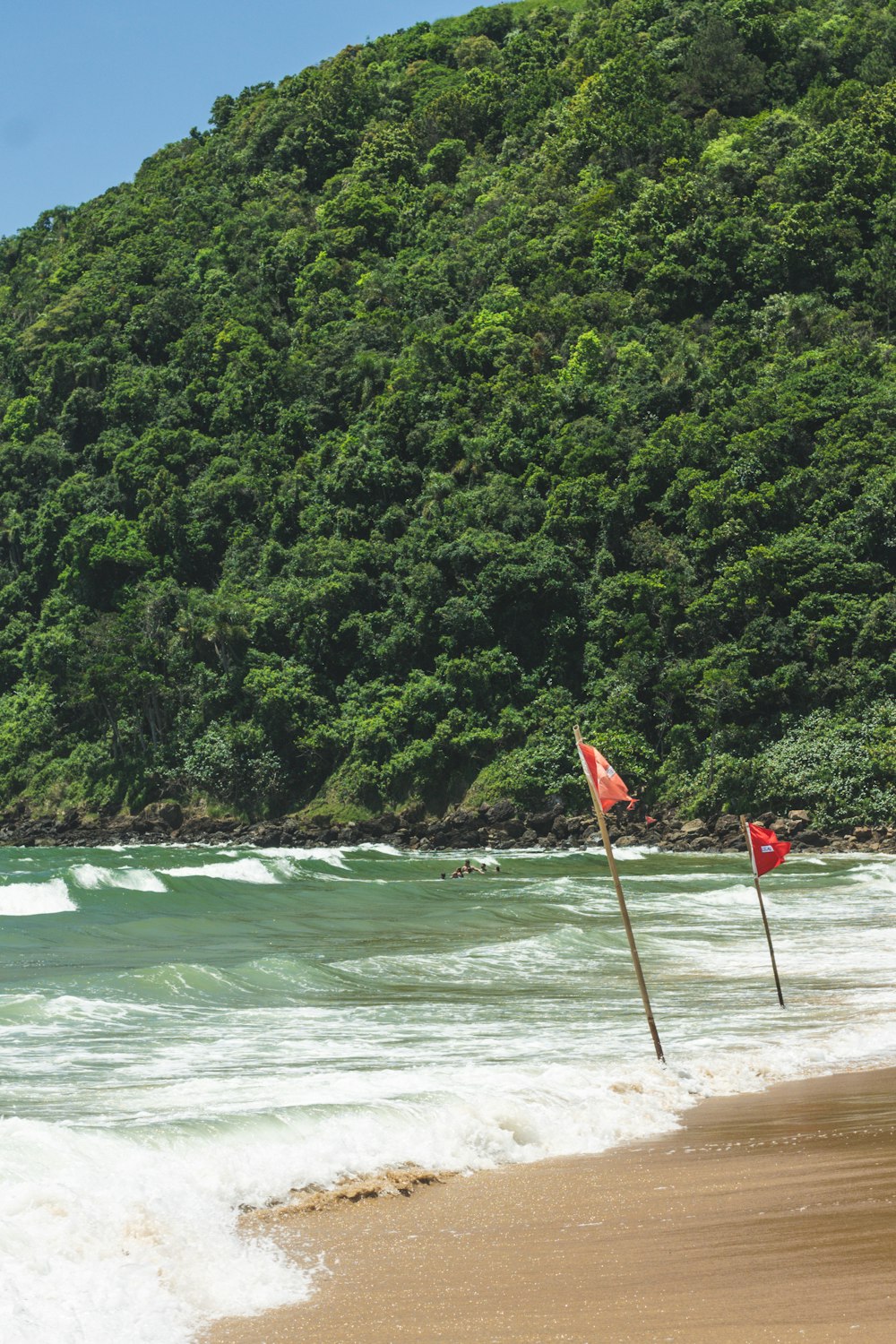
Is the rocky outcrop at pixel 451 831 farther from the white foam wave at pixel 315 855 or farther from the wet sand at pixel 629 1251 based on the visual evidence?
the wet sand at pixel 629 1251

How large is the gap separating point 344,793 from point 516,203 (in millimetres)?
33571

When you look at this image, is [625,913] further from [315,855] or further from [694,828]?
[315,855]

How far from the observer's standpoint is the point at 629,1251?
229 inches

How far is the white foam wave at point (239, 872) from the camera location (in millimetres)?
30875

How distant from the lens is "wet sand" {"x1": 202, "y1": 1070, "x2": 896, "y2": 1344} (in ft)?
16.3

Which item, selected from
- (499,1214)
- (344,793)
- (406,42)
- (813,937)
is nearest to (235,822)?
(344,793)

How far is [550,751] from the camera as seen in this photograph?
42938 mm

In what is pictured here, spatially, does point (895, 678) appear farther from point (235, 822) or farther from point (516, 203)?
point (516, 203)

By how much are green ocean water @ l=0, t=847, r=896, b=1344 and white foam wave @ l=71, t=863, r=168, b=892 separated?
2569 mm

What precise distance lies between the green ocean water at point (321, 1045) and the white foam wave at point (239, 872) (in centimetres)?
548

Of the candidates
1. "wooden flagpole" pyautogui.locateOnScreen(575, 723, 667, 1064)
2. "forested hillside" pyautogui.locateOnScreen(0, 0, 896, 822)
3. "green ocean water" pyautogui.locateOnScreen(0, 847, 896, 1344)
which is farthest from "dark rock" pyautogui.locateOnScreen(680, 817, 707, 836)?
"wooden flagpole" pyautogui.locateOnScreen(575, 723, 667, 1064)

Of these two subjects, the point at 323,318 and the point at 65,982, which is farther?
the point at 323,318

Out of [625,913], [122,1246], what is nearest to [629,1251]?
[122,1246]

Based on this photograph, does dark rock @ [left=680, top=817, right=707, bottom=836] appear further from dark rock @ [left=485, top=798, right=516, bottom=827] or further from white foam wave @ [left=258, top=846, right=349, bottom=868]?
white foam wave @ [left=258, top=846, right=349, bottom=868]
